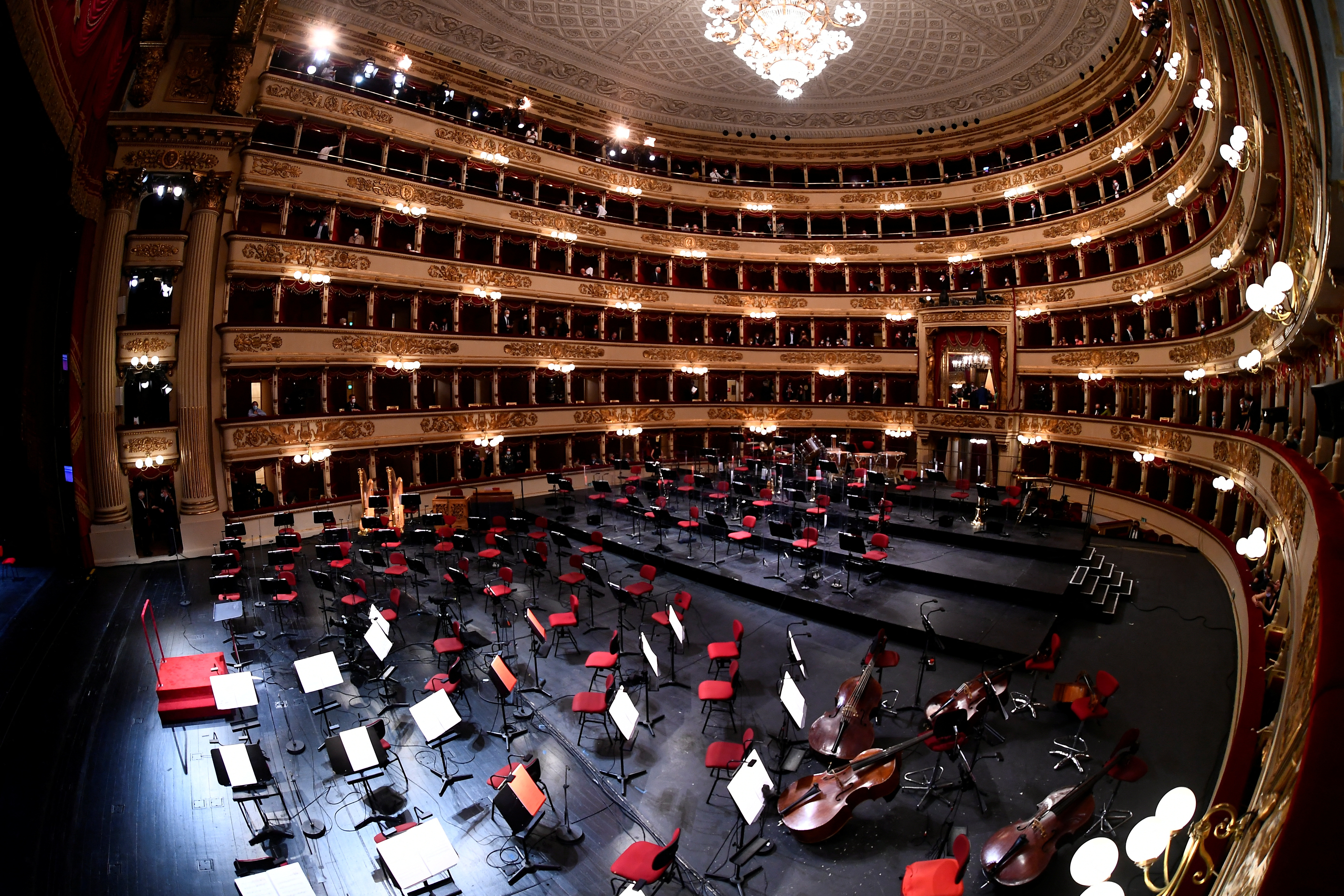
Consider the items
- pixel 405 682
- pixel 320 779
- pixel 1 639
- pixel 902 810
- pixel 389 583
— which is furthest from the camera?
pixel 389 583

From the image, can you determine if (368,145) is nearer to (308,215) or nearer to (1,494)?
(308,215)

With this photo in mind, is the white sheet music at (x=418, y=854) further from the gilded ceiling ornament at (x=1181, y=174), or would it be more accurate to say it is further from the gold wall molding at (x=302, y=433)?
the gilded ceiling ornament at (x=1181, y=174)

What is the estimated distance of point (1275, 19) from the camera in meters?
3.91

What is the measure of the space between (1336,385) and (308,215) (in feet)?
81.5

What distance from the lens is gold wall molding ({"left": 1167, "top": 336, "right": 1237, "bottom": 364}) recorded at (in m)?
14.5

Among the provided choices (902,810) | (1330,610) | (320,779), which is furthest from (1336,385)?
(320,779)

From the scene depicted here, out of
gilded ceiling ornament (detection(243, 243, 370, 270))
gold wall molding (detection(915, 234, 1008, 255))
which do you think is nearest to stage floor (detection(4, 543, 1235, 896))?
gilded ceiling ornament (detection(243, 243, 370, 270))

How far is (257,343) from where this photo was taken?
18453 mm

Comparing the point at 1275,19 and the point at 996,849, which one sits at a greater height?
the point at 1275,19

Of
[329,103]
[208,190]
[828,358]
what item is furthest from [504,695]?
[828,358]

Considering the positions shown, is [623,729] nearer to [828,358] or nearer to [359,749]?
[359,749]

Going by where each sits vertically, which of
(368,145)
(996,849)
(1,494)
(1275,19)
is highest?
(368,145)

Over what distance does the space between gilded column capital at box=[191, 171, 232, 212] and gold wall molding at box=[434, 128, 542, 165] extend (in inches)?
281

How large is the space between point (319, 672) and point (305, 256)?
15771 millimetres
